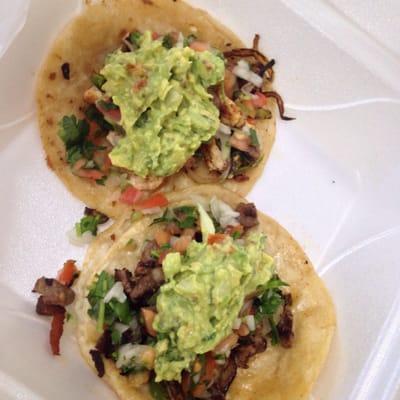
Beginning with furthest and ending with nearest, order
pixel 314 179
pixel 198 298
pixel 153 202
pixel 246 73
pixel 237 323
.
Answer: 1. pixel 314 179
2. pixel 246 73
3. pixel 153 202
4. pixel 237 323
5. pixel 198 298

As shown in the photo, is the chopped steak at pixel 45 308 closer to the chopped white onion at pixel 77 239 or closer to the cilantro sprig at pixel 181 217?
the chopped white onion at pixel 77 239

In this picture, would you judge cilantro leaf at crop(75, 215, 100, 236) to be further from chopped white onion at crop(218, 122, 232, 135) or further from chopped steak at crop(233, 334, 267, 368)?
chopped steak at crop(233, 334, 267, 368)

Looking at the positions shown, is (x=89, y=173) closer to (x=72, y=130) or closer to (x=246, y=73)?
(x=72, y=130)

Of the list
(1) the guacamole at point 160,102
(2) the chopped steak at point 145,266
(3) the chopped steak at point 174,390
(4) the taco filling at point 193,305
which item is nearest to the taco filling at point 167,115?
(1) the guacamole at point 160,102

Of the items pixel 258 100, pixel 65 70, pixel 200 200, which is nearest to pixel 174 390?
pixel 200 200

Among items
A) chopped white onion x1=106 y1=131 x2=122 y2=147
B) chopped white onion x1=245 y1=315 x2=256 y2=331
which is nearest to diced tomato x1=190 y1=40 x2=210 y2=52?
chopped white onion x1=106 y1=131 x2=122 y2=147

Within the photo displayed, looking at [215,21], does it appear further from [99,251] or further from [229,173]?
[99,251]
